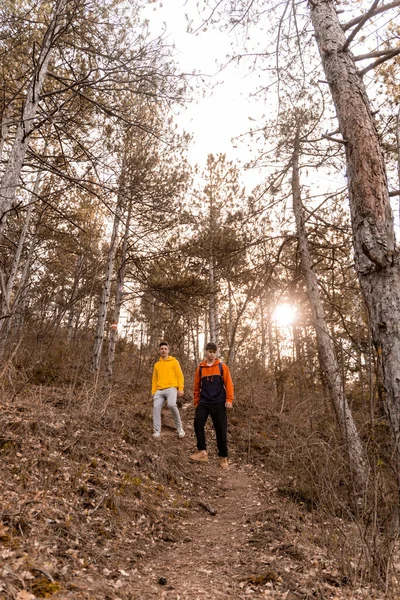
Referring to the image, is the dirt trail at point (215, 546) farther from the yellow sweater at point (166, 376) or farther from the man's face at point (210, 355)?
the man's face at point (210, 355)

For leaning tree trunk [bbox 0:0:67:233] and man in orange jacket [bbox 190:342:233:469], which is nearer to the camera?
leaning tree trunk [bbox 0:0:67:233]

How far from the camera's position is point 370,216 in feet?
9.52

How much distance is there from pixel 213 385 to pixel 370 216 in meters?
3.97

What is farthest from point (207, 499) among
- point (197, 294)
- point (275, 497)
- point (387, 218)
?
point (197, 294)

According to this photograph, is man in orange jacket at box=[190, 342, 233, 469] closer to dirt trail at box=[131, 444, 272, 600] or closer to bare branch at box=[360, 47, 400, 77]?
dirt trail at box=[131, 444, 272, 600]

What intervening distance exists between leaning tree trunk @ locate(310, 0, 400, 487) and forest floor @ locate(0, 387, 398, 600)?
143 centimetres

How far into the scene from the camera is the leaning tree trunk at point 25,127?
457 cm

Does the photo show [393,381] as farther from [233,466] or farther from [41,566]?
[233,466]

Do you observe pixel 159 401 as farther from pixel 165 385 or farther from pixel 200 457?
pixel 200 457

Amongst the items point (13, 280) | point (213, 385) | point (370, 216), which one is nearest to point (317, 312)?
point (213, 385)

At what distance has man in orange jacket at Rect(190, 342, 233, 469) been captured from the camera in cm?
607

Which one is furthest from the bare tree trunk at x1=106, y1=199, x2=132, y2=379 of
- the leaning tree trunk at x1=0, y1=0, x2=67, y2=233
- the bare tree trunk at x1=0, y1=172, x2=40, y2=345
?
the leaning tree trunk at x1=0, y1=0, x2=67, y2=233

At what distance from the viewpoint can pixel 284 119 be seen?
291 inches

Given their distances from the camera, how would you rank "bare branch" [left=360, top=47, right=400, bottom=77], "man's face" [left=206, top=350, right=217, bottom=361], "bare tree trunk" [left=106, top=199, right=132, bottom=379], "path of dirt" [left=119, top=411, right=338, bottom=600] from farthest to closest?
"bare tree trunk" [left=106, top=199, right=132, bottom=379] → "man's face" [left=206, top=350, right=217, bottom=361] → "bare branch" [left=360, top=47, right=400, bottom=77] → "path of dirt" [left=119, top=411, right=338, bottom=600]
